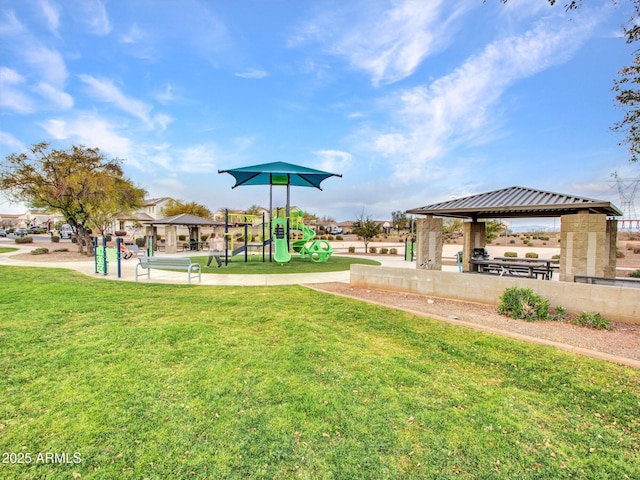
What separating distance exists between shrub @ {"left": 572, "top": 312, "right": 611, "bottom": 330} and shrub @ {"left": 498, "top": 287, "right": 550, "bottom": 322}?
49cm

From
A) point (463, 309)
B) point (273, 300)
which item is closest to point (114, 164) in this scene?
point (273, 300)

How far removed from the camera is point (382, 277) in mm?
8992

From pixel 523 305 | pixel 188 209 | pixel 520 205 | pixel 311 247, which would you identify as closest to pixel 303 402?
pixel 523 305

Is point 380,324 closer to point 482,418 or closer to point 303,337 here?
point 303,337

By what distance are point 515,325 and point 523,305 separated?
740mm

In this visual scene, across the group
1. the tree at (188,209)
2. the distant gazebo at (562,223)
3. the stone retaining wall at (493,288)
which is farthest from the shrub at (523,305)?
the tree at (188,209)

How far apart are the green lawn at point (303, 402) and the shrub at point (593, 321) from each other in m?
1.87

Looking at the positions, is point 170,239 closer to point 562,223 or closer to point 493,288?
point 493,288

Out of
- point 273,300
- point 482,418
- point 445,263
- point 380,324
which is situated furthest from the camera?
point 445,263

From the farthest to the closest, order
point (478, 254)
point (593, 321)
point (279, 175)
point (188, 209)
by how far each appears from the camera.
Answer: point (188, 209), point (279, 175), point (478, 254), point (593, 321)

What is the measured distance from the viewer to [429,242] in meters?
10.6

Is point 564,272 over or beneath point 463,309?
over

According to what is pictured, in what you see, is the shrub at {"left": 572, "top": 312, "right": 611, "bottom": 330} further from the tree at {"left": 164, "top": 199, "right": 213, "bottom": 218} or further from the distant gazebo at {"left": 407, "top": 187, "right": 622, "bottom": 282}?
the tree at {"left": 164, "top": 199, "right": 213, "bottom": 218}

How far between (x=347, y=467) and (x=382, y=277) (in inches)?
266
